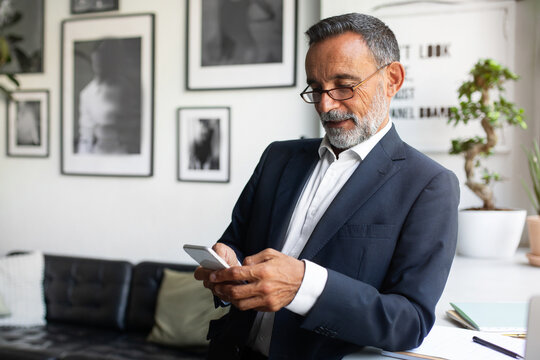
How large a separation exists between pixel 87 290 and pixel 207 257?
2514 millimetres

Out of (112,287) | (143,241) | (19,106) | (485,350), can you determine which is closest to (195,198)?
(143,241)

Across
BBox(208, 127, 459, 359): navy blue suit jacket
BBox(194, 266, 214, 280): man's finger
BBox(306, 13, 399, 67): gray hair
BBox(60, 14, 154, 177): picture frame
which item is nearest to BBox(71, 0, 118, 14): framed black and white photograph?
BBox(60, 14, 154, 177): picture frame

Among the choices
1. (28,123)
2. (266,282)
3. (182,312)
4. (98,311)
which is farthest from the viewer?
(28,123)

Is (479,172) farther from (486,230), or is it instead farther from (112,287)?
(112,287)

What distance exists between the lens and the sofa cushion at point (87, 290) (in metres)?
3.17

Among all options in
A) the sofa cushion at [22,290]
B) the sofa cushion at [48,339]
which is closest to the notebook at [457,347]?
the sofa cushion at [48,339]

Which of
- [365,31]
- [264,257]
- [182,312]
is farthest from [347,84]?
[182,312]

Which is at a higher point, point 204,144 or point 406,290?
point 204,144

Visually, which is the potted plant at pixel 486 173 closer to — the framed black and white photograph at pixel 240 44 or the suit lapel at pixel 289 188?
the suit lapel at pixel 289 188

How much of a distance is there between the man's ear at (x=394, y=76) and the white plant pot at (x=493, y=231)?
41.3 inches

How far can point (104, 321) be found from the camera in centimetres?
316

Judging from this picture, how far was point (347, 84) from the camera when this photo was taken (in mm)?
1323

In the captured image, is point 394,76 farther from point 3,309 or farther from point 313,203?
point 3,309

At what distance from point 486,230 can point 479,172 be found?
1.43 feet
